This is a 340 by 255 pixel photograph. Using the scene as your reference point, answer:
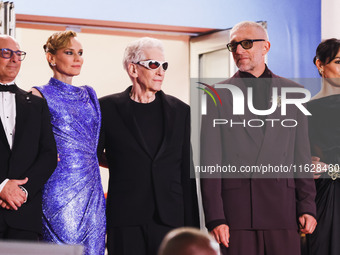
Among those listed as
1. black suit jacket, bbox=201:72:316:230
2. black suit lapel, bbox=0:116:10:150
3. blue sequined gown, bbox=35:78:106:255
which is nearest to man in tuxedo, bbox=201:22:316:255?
black suit jacket, bbox=201:72:316:230

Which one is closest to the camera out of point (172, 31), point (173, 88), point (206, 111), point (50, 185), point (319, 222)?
point (50, 185)

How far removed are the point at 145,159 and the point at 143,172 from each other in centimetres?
8

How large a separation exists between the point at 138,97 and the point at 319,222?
1499 millimetres

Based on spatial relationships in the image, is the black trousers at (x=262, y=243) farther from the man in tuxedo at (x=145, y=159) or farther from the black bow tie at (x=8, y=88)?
the black bow tie at (x=8, y=88)

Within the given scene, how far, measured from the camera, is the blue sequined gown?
3846 mm

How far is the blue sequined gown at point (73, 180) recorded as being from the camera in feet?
12.6

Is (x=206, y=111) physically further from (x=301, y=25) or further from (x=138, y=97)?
(x=301, y=25)

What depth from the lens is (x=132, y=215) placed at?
3.96 m

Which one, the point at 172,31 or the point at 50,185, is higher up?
the point at 172,31

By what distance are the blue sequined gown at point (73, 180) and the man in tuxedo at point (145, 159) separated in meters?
0.11

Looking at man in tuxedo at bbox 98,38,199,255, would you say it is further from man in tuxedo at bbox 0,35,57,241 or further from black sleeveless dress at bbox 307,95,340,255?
black sleeveless dress at bbox 307,95,340,255

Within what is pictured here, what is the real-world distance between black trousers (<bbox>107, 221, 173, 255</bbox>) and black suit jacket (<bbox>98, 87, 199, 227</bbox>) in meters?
0.04

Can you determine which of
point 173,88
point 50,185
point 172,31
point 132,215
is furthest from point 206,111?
point 173,88

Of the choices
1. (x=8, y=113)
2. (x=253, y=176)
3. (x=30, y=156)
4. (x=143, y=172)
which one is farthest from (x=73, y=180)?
(x=253, y=176)
